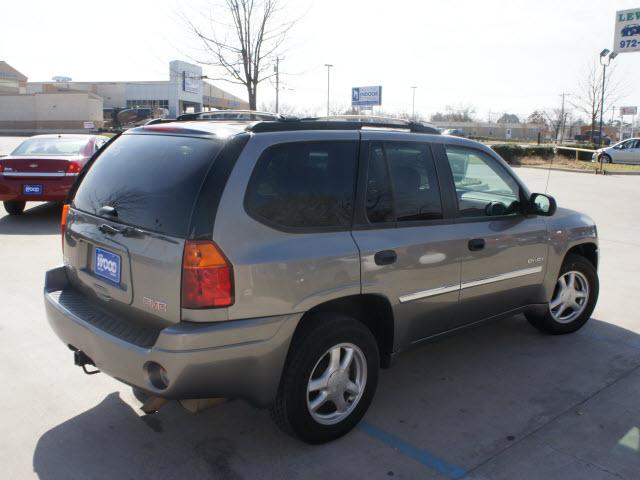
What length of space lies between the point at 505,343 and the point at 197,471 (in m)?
2.90

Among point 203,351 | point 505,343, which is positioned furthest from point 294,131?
point 505,343

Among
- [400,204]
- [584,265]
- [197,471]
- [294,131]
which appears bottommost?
[197,471]

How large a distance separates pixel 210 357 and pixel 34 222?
842 centimetres

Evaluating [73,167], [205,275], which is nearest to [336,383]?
[205,275]

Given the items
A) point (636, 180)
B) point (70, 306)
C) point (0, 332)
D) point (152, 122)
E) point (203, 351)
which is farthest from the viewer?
point (636, 180)

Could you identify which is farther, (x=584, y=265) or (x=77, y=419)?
(x=584, y=265)

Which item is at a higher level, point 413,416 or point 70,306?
point 70,306

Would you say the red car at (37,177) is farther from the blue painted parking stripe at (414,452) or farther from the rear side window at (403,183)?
the blue painted parking stripe at (414,452)

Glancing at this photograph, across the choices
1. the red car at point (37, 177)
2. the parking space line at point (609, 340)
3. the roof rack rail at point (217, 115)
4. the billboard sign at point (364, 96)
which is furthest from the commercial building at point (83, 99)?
the parking space line at point (609, 340)

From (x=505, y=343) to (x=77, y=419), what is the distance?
11.0ft

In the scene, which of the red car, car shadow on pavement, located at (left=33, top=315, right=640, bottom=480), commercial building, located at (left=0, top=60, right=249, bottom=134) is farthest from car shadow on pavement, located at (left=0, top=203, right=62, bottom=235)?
commercial building, located at (left=0, top=60, right=249, bottom=134)

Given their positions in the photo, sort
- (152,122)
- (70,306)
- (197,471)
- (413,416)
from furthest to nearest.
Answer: (152,122), (413,416), (70,306), (197,471)

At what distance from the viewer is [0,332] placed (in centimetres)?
475

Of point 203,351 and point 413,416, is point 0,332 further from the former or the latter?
point 413,416
